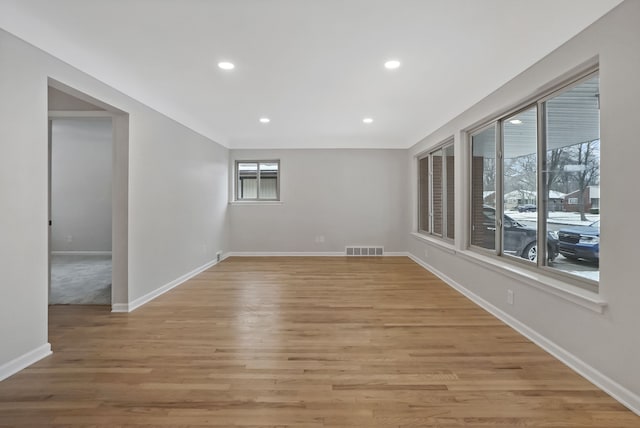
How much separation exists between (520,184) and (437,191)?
224 centimetres

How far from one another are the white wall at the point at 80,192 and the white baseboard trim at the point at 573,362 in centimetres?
737

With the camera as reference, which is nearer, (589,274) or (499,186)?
(589,274)

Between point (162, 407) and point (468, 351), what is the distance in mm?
2154

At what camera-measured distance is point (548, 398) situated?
1813mm

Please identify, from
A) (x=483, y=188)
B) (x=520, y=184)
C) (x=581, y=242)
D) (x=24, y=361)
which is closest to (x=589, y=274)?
(x=581, y=242)

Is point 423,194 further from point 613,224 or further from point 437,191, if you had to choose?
point 613,224

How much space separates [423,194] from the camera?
5.98 meters

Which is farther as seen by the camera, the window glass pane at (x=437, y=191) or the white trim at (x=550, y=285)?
the window glass pane at (x=437, y=191)

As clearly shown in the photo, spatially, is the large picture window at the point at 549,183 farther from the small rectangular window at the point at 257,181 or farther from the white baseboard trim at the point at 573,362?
the small rectangular window at the point at 257,181

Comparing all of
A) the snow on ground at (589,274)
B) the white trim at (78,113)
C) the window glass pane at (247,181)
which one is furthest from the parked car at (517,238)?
the window glass pane at (247,181)

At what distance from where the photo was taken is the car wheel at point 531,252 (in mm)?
2795

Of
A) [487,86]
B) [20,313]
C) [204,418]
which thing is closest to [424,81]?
[487,86]

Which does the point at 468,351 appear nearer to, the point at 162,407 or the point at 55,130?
the point at 162,407

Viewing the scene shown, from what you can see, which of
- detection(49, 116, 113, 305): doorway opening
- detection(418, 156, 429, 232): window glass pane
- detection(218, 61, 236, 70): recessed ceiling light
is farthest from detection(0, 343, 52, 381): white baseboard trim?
detection(418, 156, 429, 232): window glass pane
